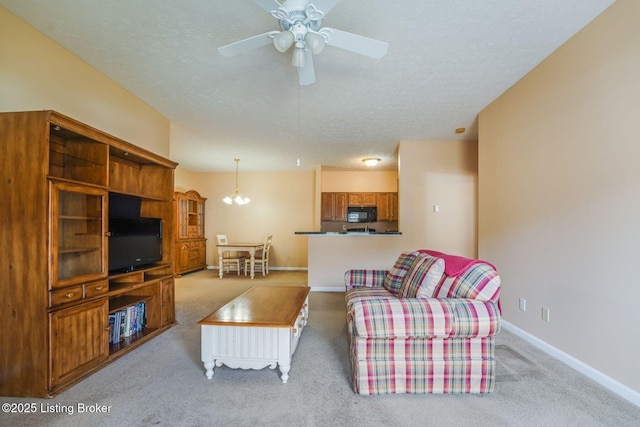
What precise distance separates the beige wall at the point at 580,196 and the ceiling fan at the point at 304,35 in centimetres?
167

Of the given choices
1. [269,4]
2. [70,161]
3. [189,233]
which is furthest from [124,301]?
[189,233]

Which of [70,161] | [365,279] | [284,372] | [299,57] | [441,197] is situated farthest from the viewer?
[441,197]

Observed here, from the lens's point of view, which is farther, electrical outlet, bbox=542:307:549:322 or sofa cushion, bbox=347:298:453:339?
electrical outlet, bbox=542:307:549:322

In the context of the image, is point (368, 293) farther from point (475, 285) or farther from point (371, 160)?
point (371, 160)

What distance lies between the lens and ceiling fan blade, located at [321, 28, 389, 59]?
1.75 meters

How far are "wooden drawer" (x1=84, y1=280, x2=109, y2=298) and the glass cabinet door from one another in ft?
0.18

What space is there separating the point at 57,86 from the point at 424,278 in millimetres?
3435

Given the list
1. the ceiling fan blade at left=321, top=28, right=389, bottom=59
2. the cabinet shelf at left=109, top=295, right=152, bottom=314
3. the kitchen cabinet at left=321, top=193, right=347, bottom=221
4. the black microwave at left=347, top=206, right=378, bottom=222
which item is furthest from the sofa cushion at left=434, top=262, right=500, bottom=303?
the kitchen cabinet at left=321, top=193, right=347, bottom=221

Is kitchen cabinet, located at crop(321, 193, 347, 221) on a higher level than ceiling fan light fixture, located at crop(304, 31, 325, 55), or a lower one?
lower

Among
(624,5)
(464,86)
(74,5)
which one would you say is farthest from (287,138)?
(624,5)

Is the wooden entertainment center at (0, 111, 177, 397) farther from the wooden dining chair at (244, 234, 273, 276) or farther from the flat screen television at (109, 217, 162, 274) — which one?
the wooden dining chair at (244, 234, 273, 276)

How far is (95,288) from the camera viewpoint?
7.18 feet

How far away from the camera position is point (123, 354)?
8.04 ft

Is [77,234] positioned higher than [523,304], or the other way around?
[77,234]
